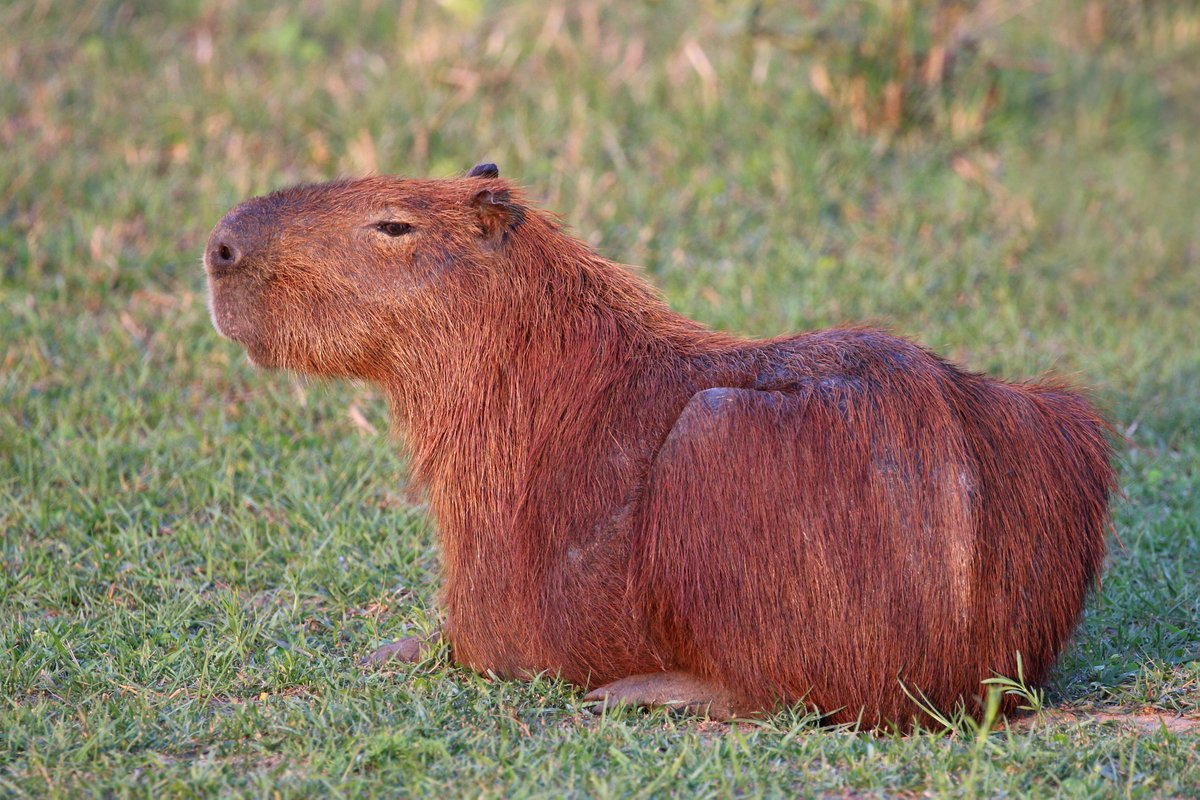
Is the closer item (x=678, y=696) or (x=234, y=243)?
(x=678, y=696)

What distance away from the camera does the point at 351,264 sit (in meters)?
3.37

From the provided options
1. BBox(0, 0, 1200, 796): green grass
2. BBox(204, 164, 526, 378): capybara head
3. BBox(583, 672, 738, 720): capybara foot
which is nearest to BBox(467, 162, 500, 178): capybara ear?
BBox(204, 164, 526, 378): capybara head

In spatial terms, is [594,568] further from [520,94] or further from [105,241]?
[520,94]

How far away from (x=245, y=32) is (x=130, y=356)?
123 inches

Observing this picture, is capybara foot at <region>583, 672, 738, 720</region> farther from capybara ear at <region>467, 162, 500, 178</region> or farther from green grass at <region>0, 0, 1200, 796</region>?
capybara ear at <region>467, 162, 500, 178</region>

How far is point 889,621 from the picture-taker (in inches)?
119

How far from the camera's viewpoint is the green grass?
298 cm

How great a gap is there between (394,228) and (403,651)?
1.03 metres

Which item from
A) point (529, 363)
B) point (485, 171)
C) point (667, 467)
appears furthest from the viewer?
point (485, 171)

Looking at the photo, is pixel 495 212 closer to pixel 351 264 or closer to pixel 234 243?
pixel 351 264

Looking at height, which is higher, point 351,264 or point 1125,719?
point 351,264

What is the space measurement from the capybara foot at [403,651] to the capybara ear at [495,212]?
1003 mm

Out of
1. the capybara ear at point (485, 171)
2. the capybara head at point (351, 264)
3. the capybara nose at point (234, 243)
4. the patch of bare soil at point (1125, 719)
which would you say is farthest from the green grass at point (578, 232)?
the capybara ear at point (485, 171)

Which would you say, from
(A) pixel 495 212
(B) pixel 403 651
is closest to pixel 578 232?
(A) pixel 495 212
